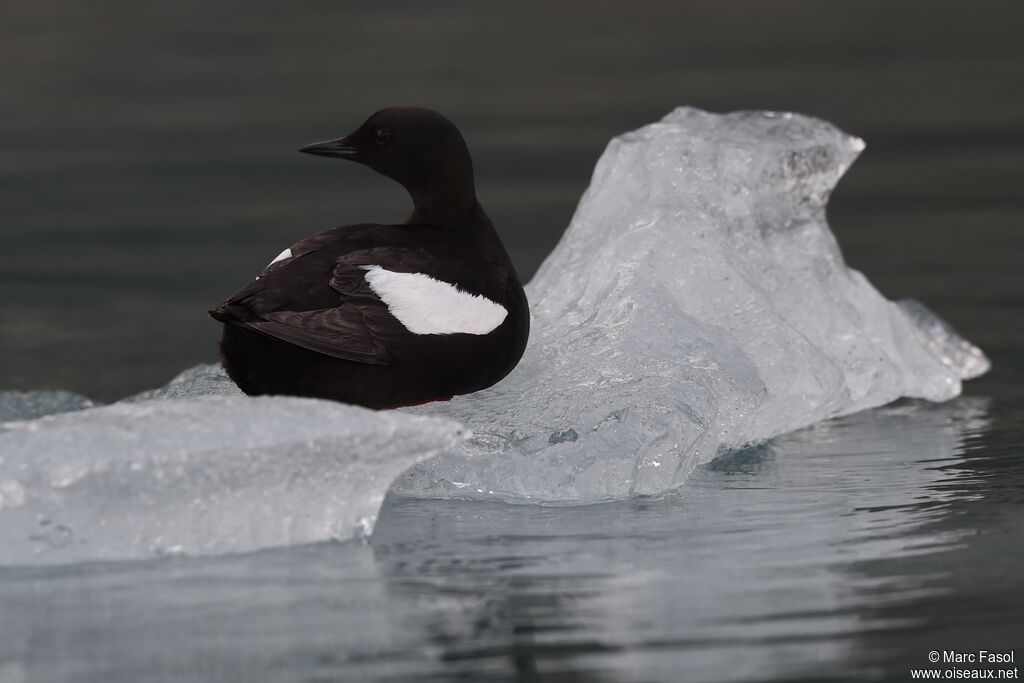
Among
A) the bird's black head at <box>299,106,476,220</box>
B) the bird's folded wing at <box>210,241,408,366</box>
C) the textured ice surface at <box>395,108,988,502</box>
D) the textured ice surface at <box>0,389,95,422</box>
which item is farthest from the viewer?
the textured ice surface at <box>0,389,95,422</box>

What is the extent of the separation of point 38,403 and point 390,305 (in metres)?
1.82

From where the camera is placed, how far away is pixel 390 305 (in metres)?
4.35

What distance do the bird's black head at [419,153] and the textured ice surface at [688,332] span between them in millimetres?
545

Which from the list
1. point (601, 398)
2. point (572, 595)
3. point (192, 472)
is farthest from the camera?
point (601, 398)

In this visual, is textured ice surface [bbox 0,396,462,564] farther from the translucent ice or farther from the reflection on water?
the translucent ice

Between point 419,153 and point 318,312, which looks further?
point 419,153

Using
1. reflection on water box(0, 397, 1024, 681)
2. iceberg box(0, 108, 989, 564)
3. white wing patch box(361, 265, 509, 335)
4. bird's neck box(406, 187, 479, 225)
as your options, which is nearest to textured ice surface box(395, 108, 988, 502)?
iceberg box(0, 108, 989, 564)

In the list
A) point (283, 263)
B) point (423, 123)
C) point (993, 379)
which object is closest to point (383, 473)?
point (283, 263)

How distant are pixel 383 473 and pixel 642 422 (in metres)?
0.82

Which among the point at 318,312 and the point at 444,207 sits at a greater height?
the point at 444,207

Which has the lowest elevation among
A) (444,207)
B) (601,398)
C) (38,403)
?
(38,403)

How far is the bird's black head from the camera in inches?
191

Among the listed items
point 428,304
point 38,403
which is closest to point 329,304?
point 428,304

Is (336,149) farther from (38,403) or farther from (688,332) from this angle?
(38,403)
